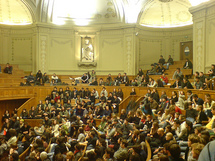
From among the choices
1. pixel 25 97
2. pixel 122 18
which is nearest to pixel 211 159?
pixel 25 97

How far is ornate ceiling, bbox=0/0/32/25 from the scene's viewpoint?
16.4 metres

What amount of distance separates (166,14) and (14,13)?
10689 mm

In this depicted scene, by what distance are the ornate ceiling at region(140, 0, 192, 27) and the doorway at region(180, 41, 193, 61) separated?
1388mm

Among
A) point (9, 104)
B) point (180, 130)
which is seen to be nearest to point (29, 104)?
point (9, 104)

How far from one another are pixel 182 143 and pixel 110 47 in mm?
12554

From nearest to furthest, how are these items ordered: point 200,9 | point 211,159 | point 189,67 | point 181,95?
point 211,159, point 181,95, point 200,9, point 189,67

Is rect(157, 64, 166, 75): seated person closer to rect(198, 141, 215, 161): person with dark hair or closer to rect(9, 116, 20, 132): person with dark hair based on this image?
rect(9, 116, 20, 132): person with dark hair

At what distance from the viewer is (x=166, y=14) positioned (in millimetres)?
17203

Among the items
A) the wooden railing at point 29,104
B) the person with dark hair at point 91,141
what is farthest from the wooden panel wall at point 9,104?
the person with dark hair at point 91,141

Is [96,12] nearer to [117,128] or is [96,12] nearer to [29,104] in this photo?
[29,104]

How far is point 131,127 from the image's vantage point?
23.4 ft

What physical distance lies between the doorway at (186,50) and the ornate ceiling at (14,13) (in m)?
10.9

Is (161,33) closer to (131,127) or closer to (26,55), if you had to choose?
(26,55)

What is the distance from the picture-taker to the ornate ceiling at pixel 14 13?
53.7ft
